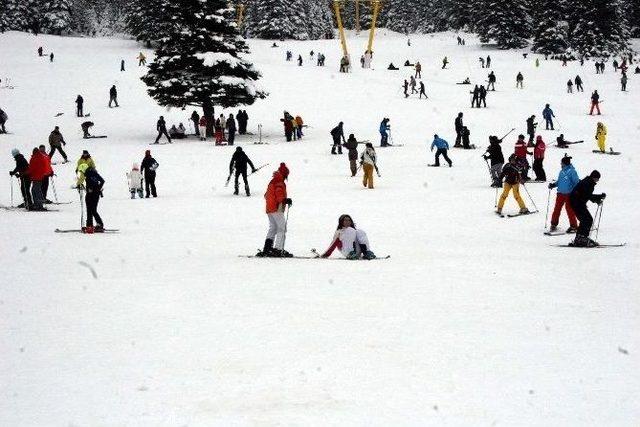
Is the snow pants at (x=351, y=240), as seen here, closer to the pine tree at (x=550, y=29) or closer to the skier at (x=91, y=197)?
the skier at (x=91, y=197)

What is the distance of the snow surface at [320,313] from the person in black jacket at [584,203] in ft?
1.43

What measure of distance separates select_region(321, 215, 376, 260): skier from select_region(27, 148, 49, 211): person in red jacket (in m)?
9.16

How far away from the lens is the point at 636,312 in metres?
8.44

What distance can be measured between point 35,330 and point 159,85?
29.1 metres

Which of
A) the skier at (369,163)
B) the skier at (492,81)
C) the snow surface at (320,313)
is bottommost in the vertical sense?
the snow surface at (320,313)

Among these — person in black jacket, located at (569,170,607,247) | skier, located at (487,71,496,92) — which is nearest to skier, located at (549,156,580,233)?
person in black jacket, located at (569,170,607,247)

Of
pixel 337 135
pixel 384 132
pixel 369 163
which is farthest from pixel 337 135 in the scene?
pixel 369 163

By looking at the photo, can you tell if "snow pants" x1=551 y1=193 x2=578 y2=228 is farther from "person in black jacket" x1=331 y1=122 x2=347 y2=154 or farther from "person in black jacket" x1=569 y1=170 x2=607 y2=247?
"person in black jacket" x1=331 y1=122 x2=347 y2=154

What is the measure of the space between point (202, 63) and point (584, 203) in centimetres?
2545

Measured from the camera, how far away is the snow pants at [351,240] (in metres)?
12.3

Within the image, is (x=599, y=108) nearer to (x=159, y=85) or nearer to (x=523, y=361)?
(x=159, y=85)

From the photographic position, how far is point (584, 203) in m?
13.0

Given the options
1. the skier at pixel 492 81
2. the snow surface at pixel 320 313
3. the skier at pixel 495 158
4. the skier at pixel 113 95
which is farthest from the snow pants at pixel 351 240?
the skier at pixel 492 81

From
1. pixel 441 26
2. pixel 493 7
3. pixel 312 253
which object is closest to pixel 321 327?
pixel 312 253
